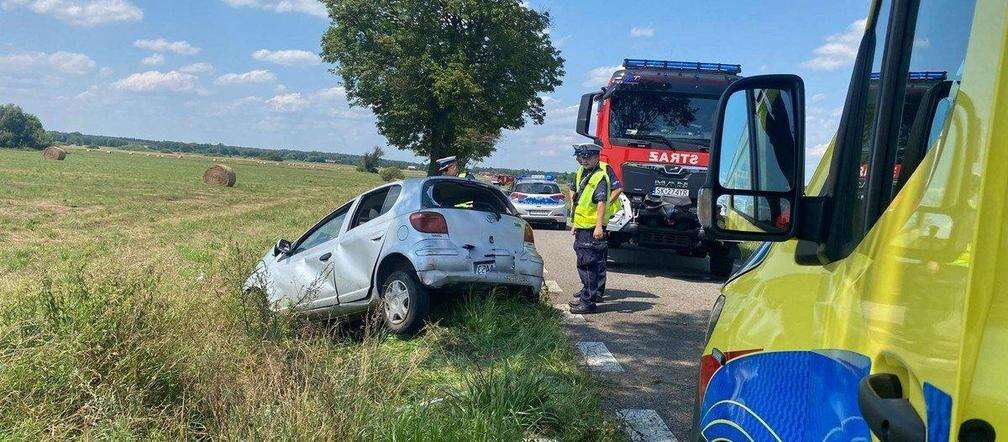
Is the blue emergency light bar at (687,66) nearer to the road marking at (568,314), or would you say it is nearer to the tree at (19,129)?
the road marking at (568,314)

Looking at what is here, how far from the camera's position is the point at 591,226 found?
8.16 meters

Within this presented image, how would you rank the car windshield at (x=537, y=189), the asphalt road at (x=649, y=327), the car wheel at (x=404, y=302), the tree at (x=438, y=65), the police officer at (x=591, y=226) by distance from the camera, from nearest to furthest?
the asphalt road at (x=649, y=327), the car wheel at (x=404, y=302), the police officer at (x=591, y=226), the car windshield at (x=537, y=189), the tree at (x=438, y=65)

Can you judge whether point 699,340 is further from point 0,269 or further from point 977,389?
point 0,269

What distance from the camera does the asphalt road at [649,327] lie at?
500 centimetres

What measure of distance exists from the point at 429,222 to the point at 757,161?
189 inches

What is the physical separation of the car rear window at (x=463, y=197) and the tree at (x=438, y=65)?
27330 millimetres

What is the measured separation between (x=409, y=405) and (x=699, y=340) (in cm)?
Result: 394

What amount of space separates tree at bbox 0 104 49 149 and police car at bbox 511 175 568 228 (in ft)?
345

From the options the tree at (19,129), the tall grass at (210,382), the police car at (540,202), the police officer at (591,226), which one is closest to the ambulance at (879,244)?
the tall grass at (210,382)

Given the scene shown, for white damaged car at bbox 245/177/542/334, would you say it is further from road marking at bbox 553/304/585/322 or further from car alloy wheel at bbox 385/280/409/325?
road marking at bbox 553/304/585/322

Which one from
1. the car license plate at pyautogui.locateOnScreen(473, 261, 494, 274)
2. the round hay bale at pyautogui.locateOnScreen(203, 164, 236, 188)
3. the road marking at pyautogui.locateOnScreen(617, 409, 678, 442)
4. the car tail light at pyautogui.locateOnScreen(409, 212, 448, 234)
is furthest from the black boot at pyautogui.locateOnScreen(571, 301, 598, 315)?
the round hay bale at pyautogui.locateOnScreen(203, 164, 236, 188)

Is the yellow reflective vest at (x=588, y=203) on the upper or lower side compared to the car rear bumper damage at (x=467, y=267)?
upper

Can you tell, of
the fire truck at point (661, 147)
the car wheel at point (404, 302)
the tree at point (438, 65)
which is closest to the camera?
the car wheel at point (404, 302)

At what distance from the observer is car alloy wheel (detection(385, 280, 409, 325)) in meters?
6.50
